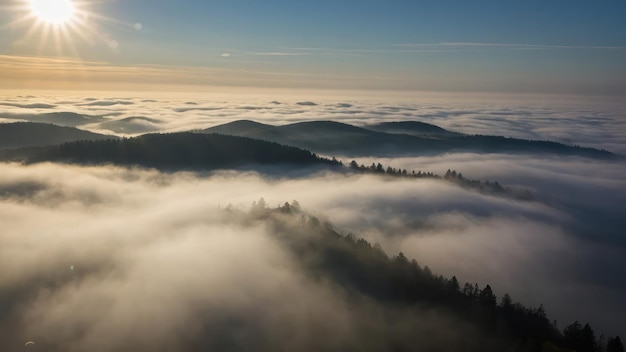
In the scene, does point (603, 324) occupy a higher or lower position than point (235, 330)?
lower

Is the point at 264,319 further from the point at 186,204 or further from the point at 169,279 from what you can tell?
the point at 186,204

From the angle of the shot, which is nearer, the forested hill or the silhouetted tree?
the silhouetted tree

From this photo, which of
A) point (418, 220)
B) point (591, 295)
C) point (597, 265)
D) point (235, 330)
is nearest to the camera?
point (235, 330)

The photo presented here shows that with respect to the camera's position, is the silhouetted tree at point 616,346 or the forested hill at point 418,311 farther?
the forested hill at point 418,311

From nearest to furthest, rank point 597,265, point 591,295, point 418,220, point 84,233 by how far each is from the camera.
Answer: point 591,295 < point 84,233 < point 597,265 < point 418,220

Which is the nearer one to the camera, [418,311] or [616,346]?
[616,346]

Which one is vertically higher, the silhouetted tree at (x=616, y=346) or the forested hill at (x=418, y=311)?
the silhouetted tree at (x=616, y=346)

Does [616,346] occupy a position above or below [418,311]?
above

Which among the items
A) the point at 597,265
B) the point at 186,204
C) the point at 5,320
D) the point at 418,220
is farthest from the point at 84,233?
the point at 597,265
